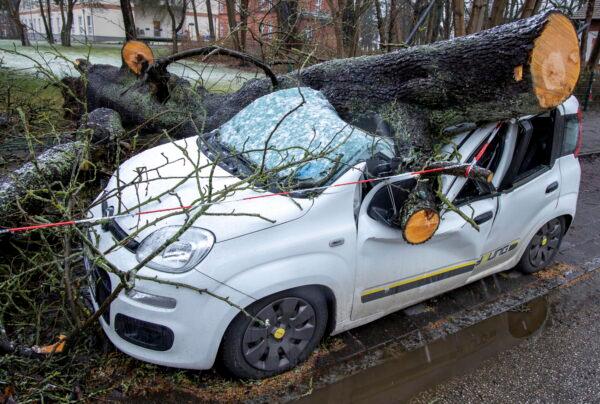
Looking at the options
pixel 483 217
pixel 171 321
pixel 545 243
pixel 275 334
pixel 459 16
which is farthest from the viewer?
pixel 459 16

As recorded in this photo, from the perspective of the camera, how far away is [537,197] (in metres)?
4.02

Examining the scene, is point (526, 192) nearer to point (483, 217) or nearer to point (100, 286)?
point (483, 217)

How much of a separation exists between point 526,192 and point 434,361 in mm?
1598

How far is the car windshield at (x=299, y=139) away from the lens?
123 inches

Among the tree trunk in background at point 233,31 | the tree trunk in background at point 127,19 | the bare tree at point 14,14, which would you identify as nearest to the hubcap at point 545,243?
the tree trunk in background at point 233,31

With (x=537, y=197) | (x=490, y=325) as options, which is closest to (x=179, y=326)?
(x=490, y=325)

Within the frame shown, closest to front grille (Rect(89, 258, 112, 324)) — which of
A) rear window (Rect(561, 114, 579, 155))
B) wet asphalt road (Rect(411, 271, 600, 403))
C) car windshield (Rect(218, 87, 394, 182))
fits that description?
car windshield (Rect(218, 87, 394, 182))

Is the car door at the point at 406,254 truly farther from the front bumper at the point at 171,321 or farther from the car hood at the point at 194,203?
the front bumper at the point at 171,321

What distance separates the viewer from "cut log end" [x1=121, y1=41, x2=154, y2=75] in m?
6.26

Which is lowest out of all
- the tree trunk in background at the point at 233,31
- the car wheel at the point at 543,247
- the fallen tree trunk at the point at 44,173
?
the car wheel at the point at 543,247

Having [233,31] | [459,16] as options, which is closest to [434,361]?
[233,31]

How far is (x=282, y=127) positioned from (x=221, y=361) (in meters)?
1.72

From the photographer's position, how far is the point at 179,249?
265cm

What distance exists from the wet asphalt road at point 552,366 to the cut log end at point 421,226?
96 centimetres
